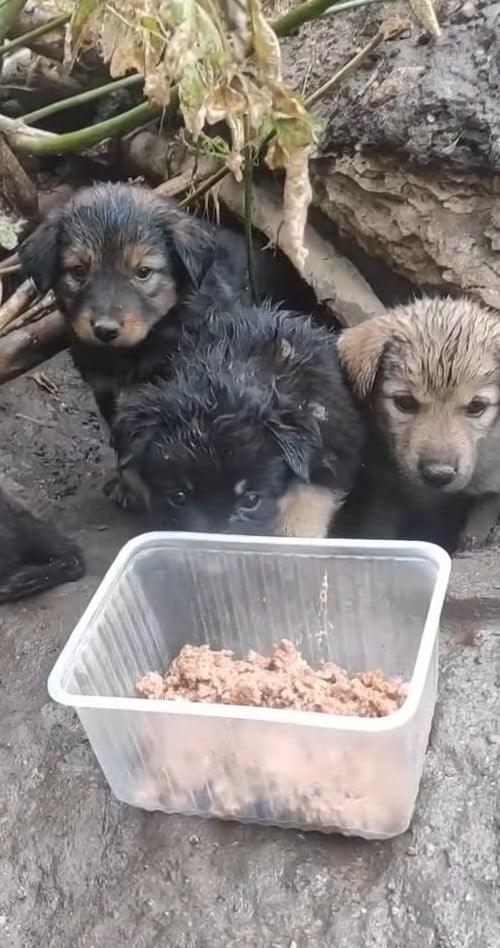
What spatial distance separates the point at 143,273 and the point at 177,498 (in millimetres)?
1006

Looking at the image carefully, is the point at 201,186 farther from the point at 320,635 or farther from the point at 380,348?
the point at 320,635

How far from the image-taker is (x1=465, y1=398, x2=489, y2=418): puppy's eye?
3.35m

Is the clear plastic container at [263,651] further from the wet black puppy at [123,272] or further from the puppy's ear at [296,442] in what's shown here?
the wet black puppy at [123,272]

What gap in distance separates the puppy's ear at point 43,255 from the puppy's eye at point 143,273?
28 cm

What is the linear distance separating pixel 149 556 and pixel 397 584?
63 centimetres

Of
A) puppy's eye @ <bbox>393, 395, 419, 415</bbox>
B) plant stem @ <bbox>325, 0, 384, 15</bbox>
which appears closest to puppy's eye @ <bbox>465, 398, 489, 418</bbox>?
puppy's eye @ <bbox>393, 395, 419, 415</bbox>

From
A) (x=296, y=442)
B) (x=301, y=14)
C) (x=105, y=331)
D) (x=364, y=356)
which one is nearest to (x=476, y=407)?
(x=364, y=356)

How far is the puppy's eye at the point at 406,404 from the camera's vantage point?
3396mm

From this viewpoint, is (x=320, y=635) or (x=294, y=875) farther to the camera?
(x=320, y=635)

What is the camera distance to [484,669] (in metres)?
2.69

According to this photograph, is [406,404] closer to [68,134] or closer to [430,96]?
[430,96]

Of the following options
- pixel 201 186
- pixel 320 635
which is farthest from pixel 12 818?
pixel 201 186

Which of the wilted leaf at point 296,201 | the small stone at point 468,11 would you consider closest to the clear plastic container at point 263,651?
the wilted leaf at point 296,201

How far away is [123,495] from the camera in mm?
3945
